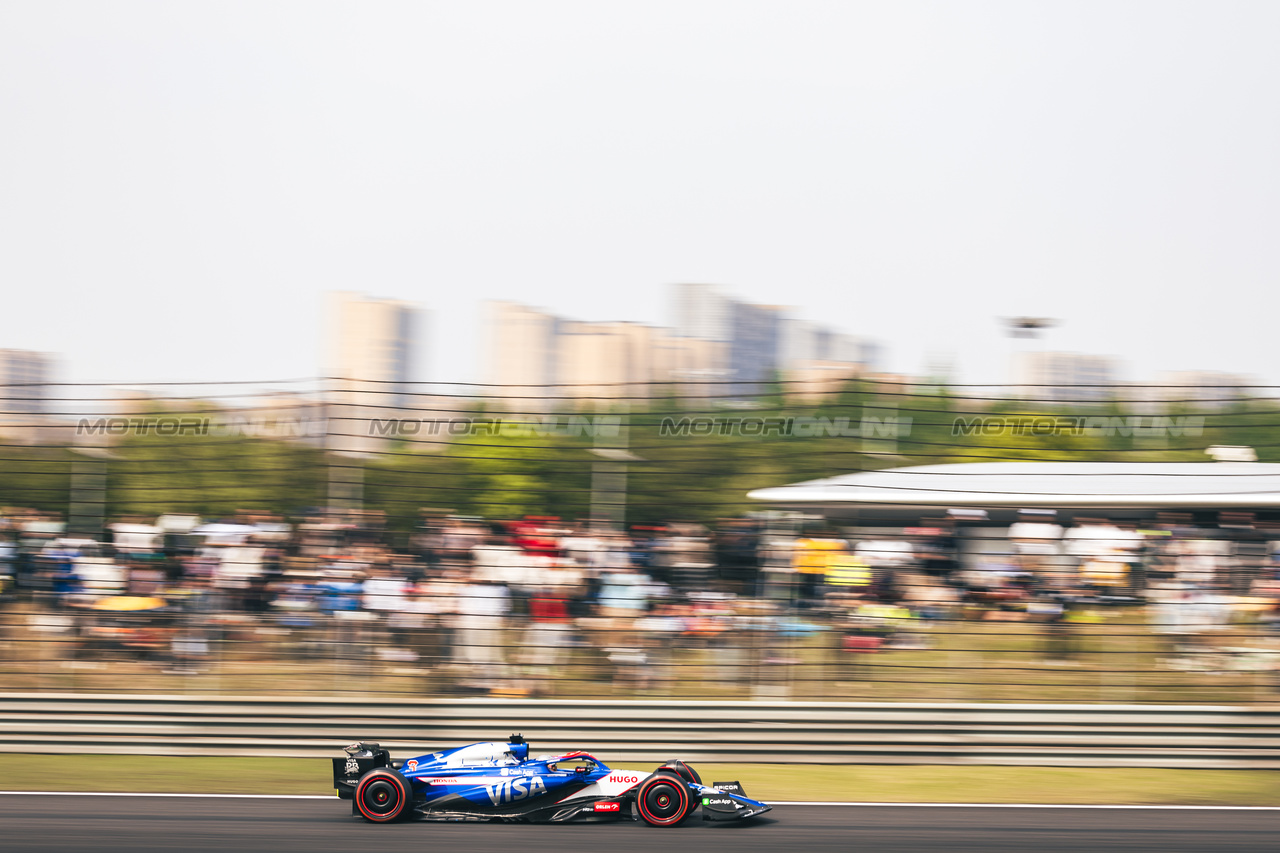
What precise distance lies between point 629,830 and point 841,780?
2236 mm

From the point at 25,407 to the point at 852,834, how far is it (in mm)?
8027

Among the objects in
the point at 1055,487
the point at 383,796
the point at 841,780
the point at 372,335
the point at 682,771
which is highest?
the point at 372,335

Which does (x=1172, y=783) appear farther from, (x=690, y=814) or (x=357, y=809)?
(x=357, y=809)

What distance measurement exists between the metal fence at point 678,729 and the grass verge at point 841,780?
103 millimetres

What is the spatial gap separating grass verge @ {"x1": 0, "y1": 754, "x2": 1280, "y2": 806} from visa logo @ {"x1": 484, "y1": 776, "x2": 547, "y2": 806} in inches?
Answer: 66.7

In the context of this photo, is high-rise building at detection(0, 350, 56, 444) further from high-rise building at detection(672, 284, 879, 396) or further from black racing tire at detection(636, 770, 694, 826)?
high-rise building at detection(672, 284, 879, 396)

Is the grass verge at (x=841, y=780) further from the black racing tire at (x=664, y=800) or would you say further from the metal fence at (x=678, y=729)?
the black racing tire at (x=664, y=800)

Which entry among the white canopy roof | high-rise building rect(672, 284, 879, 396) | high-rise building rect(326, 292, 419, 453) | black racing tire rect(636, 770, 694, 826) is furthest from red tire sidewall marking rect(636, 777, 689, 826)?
high-rise building rect(672, 284, 879, 396)

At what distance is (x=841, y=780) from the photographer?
8.56m

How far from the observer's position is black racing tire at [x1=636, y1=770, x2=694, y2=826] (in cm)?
687

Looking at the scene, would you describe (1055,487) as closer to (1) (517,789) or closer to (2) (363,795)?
(1) (517,789)

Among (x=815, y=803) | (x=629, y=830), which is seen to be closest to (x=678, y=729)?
(x=815, y=803)

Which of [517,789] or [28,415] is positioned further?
[28,415]

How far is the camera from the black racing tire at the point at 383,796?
23.1 feet
